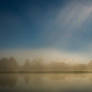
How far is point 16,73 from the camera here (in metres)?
6.67

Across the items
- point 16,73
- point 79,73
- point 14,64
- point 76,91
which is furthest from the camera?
point 79,73

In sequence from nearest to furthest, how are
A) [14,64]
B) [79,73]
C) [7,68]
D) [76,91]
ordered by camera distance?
1. [76,91]
2. [14,64]
3. [7,68]
4. [79,73]

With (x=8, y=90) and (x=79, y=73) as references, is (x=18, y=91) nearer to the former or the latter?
(x=8, y=90)

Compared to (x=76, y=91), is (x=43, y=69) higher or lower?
higher

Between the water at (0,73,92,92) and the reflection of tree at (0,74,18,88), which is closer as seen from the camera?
the water at (0,73,92,92)

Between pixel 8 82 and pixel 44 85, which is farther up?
pixel 8 82

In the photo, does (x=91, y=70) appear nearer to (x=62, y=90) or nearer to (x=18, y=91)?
(x=62, y=90)

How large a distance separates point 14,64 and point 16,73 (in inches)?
43.4

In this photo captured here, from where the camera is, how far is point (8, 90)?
3.34 metres

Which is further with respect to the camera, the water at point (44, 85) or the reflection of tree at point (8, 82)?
the reflection of tree at point (8, 82)

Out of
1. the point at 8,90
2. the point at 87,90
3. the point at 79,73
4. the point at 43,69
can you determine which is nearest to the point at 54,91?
the point at 87,90

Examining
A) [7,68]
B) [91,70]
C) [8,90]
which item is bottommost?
A: [8,90]

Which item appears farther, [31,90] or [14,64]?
[14,64]

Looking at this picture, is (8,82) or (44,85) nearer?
(44,85)
